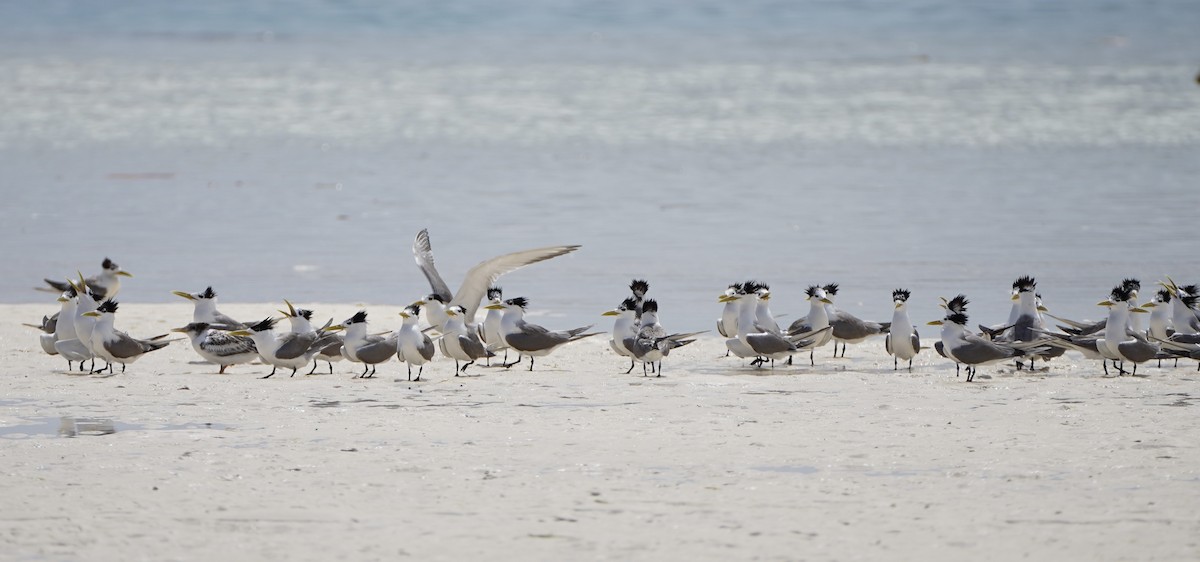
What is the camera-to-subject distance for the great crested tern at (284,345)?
10.7m

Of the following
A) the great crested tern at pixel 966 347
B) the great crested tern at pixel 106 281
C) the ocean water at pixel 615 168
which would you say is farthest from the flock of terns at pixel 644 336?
the great crested tern at pixel 106 281

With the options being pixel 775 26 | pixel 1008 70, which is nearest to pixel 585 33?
pixel 775 26

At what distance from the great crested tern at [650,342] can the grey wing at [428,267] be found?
6.66ft

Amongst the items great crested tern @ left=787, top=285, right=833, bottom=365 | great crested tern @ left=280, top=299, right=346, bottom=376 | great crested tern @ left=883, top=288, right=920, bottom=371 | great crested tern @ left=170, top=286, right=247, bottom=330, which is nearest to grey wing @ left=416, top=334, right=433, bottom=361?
great crested tern @ left=280, top=299, right=346, bottom=376

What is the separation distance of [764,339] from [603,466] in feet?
11.5

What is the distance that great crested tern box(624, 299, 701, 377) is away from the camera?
10703 mm

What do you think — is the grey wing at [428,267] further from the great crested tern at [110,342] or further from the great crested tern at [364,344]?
the great crested tern at [110,342]

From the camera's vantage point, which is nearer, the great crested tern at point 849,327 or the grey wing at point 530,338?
the grey wing at point 530,338

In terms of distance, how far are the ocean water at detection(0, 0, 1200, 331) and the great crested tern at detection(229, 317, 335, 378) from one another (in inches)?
127

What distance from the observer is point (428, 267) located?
44.2ft

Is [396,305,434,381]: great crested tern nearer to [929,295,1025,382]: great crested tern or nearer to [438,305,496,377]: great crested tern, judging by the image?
[438,305,496,377]: great crested tern

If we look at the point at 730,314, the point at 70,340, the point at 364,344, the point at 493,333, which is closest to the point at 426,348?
the point at 364,344

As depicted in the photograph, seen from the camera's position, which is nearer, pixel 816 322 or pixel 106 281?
pixel 816 322

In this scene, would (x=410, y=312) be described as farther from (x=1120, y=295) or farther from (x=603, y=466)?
(x=1120, y=295)
